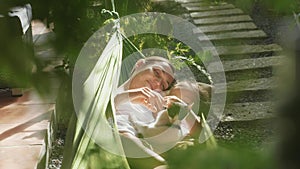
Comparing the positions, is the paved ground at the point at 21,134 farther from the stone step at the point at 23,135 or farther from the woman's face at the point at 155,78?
the woman's face at the point at 155,78

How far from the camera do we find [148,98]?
1926 mm

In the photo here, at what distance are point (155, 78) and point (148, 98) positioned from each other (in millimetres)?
91

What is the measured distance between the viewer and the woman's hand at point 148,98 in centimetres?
189

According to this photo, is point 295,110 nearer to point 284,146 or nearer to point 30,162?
point 284,146

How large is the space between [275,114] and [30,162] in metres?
1.95

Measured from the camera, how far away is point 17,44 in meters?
0.33

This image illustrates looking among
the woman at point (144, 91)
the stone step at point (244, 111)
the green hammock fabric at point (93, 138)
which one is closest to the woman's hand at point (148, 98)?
the woman at point (144, 91)

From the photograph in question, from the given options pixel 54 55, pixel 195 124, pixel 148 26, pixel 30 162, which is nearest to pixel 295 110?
pixel 54 55

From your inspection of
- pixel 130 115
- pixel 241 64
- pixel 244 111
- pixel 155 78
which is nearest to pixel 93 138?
pixel 130 115

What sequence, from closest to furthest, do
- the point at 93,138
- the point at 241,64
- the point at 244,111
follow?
the point at 93,138 < the point at 241,64 < the point at 244,111

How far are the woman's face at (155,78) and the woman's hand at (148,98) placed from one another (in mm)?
27

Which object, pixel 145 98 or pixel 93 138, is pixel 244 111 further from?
pixel 93 138

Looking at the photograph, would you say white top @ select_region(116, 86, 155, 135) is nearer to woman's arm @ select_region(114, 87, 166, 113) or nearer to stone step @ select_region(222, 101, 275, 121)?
woman's arm @ select_region(114, 87, 166, 113)

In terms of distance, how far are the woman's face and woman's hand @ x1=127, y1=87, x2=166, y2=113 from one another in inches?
1.1
